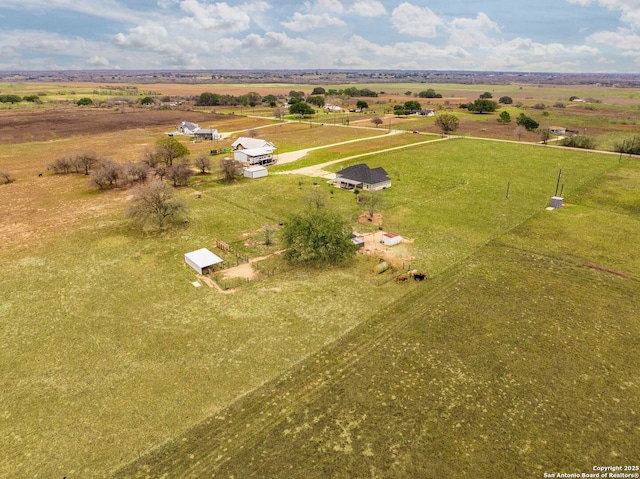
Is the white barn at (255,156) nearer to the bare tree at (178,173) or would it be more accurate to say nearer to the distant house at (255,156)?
the distant house at (255,156)

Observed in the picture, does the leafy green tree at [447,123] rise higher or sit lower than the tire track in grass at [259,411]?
higher

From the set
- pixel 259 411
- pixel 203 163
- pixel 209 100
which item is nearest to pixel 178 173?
pixel 203 163

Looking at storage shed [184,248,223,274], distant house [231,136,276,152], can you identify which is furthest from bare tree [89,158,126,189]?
storage shed [184,248,223,274]

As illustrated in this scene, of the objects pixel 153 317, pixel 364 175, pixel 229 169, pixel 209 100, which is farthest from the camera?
pixel 209 100

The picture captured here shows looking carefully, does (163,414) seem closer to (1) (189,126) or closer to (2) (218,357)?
(2) (218,357)

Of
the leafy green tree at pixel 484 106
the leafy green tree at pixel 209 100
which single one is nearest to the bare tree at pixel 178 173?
the leafy green tree at pixel 484 106

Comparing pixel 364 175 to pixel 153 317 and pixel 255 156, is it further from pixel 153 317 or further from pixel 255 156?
pixel 153 317
